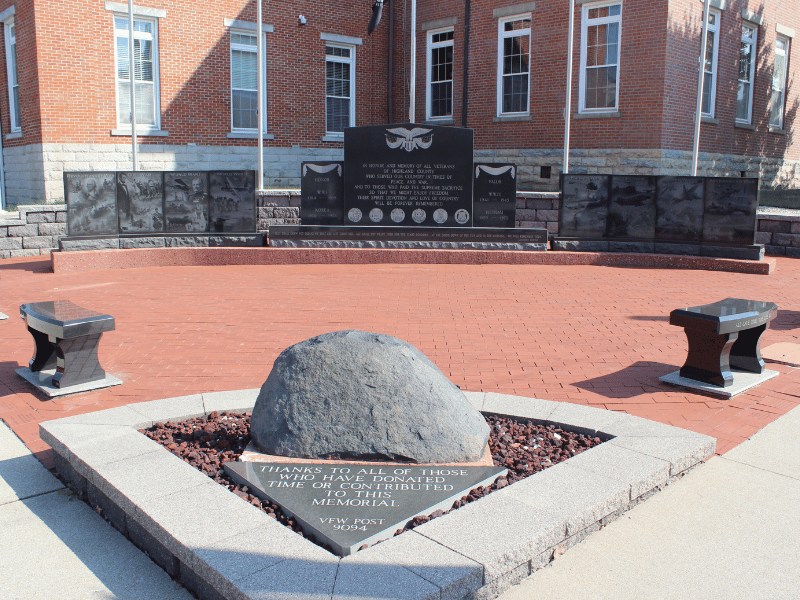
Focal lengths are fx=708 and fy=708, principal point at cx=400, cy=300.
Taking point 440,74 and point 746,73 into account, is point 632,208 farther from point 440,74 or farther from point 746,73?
point 746,73

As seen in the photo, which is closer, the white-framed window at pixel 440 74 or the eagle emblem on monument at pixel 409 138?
the eagle emblem on monument at pixel 409 138

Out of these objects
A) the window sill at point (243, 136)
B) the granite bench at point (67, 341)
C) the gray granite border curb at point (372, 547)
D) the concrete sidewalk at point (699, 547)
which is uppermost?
the window sill at point (243, 136)

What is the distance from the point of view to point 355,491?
130 inches

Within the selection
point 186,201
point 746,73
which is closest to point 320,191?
point 186,201

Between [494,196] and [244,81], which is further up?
[244,81]

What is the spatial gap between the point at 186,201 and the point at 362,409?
10.1 m

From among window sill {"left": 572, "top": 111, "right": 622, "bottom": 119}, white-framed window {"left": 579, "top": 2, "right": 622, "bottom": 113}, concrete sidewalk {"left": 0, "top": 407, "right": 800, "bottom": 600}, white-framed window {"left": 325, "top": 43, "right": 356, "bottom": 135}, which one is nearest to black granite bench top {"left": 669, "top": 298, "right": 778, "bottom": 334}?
concrete sidewalk {"left": 0, "top": 407, "right": 800, "bottom": 600}

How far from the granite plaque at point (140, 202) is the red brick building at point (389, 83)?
5531 millimetres

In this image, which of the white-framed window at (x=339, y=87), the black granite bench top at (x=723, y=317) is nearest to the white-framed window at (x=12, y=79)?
the white-framed window at (x=339, y=87)

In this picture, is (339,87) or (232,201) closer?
(232,201)

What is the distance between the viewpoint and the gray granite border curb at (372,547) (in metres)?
2.52

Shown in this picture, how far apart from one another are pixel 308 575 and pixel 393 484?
3.01 ft

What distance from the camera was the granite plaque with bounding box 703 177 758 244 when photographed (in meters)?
11.7

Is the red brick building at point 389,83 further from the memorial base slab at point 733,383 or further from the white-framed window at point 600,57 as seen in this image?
the memorial base slab at point 733,383
